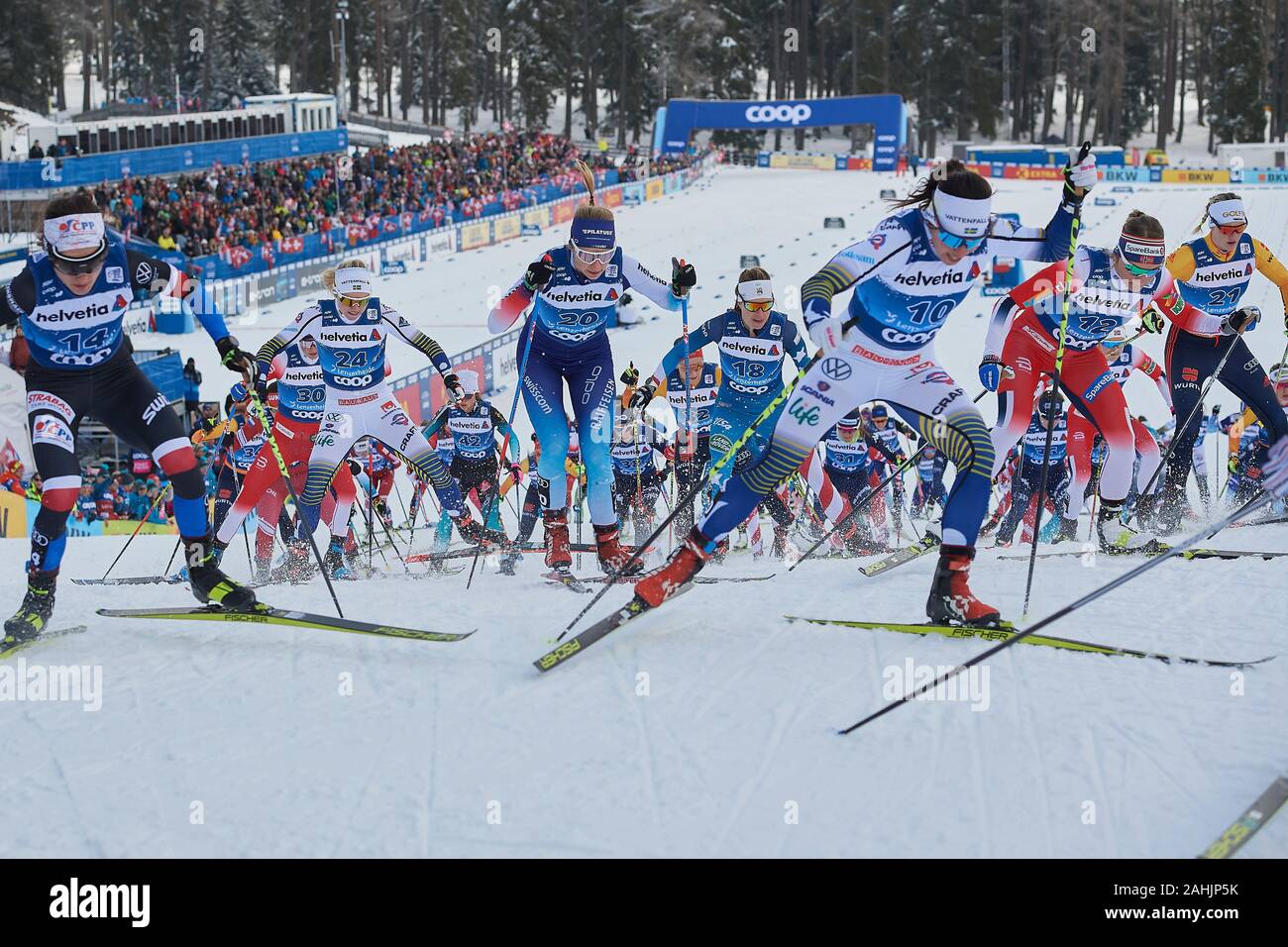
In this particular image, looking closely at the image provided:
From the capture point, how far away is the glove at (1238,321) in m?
8.55

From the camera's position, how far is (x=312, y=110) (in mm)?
46781

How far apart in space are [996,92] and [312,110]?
1614 inches

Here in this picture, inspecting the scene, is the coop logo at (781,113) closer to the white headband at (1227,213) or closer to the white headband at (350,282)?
the white headband at (1227,213)

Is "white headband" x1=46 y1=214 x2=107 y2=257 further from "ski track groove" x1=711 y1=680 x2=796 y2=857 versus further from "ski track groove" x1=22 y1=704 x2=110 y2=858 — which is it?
"ski track groove" x1=711 y1=680 x2=796 y2=857

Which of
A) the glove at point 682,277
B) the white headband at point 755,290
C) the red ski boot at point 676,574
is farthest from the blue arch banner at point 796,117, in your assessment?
the red ski boot at point 676,574

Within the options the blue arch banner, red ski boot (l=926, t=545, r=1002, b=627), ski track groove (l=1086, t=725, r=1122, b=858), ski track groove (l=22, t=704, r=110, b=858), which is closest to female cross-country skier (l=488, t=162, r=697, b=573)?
red ski boot (l=926, t=545, r=1002, b=627)

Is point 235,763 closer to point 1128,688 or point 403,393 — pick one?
point 1128,688

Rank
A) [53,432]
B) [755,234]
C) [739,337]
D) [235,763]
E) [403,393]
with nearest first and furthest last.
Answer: [235,763] → [53,432] → [739,337] → [403,393] → [755,234]

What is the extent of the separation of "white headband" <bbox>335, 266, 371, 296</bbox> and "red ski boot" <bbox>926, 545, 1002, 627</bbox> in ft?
15.1

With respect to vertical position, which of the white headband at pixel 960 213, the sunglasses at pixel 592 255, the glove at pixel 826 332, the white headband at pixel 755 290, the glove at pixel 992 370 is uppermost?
the white headband at pixel 960 213

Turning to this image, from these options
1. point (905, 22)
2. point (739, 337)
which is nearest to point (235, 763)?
point (739, 337)

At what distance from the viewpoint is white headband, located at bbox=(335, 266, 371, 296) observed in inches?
340

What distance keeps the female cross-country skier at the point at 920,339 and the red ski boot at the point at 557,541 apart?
228 centimetres

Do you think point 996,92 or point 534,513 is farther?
point 996,92
